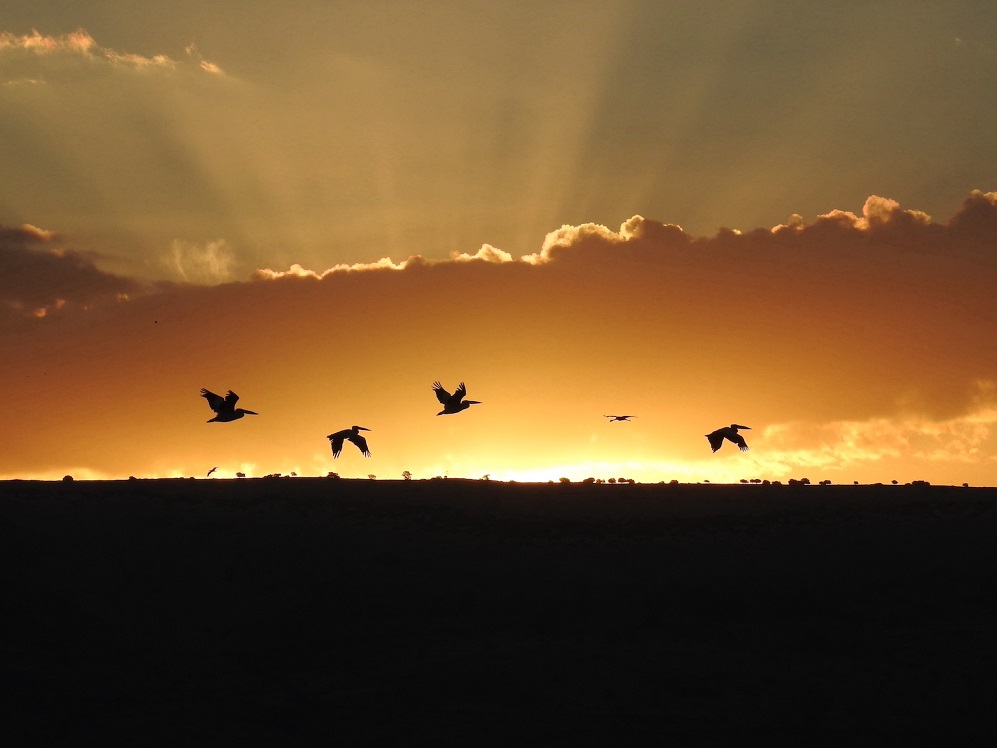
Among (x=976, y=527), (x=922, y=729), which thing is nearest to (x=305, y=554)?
(x=922, y=729)

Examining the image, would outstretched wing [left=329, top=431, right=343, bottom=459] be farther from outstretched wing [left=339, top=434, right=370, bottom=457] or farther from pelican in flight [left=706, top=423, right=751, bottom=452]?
pelican in flight [left=706, top=423, right=751, bottom=452]

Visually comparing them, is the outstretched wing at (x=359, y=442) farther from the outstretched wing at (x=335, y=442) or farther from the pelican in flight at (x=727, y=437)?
the pelican in flight at (x=727, y=437)

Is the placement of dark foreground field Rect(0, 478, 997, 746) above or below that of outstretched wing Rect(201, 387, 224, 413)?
below

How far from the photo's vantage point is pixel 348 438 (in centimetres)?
3350

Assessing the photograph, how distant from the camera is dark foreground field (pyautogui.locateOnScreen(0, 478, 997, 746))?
2205 cm

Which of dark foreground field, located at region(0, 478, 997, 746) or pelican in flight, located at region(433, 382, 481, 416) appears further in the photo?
pelican in flight, located at region(433, 382, 481, 416)

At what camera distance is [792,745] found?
2094 cm

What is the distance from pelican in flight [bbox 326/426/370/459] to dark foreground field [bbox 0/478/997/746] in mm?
1366

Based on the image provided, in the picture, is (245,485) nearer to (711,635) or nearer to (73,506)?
(73,506)

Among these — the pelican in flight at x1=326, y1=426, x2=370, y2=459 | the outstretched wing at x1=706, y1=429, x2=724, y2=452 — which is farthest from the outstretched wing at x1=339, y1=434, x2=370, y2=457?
the outstretched wing at x1=706, y1=429, x2=724, y2=452

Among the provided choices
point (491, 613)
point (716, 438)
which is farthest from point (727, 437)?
point (491, 613)

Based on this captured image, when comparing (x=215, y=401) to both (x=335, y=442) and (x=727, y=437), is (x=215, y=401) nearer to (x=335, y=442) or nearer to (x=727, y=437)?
(x=335, y=442)

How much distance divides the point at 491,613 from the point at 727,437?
27.6 ft

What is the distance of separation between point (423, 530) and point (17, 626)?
1061cm
